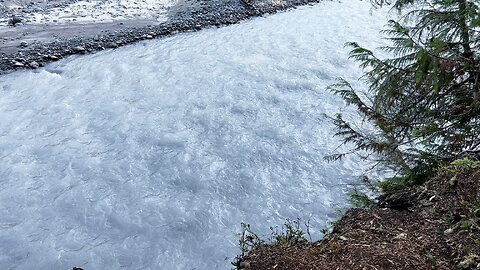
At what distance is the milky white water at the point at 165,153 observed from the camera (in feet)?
20.1

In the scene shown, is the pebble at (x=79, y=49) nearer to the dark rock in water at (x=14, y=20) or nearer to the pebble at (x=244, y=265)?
the dark rock in water at (x=14, y=20)

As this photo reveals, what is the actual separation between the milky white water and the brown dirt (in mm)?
1922

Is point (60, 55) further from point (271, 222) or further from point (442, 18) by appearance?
point (442, 18)

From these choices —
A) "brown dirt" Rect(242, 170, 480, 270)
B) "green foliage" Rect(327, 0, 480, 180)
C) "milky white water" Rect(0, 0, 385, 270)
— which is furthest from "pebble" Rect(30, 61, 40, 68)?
"brown dirt" Rect(242, 170, 480, 270)

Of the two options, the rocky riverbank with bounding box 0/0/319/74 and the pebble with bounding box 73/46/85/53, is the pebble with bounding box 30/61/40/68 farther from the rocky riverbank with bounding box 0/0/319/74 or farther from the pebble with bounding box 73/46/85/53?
the pebble with bounding box 73/46/85/53

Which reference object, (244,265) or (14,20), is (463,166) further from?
(14,20)

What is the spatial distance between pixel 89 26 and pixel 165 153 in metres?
7.24

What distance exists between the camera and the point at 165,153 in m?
7.97

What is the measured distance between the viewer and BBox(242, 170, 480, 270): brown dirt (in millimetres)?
3533

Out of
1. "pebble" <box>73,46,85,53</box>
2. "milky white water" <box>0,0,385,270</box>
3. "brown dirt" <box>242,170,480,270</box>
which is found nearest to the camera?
"brown dirt" <box>242,170,480,270</box>

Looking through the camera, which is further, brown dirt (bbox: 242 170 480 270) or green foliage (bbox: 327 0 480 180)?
green foliage (bbox: 327 0 480 180)

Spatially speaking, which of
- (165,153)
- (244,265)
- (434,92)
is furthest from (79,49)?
(244,265)

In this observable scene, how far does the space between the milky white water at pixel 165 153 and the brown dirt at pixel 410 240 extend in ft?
6.30

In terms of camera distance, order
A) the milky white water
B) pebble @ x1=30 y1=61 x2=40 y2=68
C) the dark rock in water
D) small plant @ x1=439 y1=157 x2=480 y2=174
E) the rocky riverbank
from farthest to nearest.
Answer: the dark rock in water
the rocky riverbank
pebble @ x1=30 y1=61 x2=40 y2=68
the milky white water
small plant @ x1=439 y1=157 x2=480 y2=174
